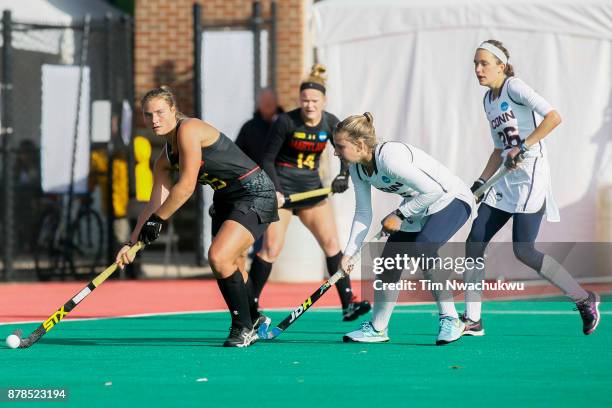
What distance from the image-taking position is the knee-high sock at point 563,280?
27.5 ft

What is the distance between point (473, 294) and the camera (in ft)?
28.2

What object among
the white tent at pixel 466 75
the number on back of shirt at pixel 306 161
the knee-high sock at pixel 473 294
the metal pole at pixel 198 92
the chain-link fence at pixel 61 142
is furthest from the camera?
the metal pole at pixel 198 92

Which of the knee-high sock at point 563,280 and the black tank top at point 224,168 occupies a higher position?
the black tank top at point 224,168

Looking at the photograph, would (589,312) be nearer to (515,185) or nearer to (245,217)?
(515,185)

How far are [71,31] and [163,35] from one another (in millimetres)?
1192

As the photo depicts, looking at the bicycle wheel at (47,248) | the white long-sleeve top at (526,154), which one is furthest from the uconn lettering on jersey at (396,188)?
the bicycle wheel at (47,248)

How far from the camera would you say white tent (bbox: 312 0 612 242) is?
13539 millimetres

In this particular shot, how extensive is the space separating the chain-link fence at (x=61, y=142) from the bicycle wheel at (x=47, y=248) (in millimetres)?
15

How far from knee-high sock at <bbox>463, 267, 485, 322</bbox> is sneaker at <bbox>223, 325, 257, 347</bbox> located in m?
1.43

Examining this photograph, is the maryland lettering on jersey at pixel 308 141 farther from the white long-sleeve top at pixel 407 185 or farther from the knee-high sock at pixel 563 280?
the knee-high sock at pixel 563 280

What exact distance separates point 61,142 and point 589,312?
7.59 metres

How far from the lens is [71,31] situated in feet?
50.5

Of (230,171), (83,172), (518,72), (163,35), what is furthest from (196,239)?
(230,171)

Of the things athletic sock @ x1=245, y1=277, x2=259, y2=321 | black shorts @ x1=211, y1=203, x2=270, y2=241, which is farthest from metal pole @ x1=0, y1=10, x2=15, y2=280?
black shorts @ x1=211, y1=203, x2=270, y2=241
